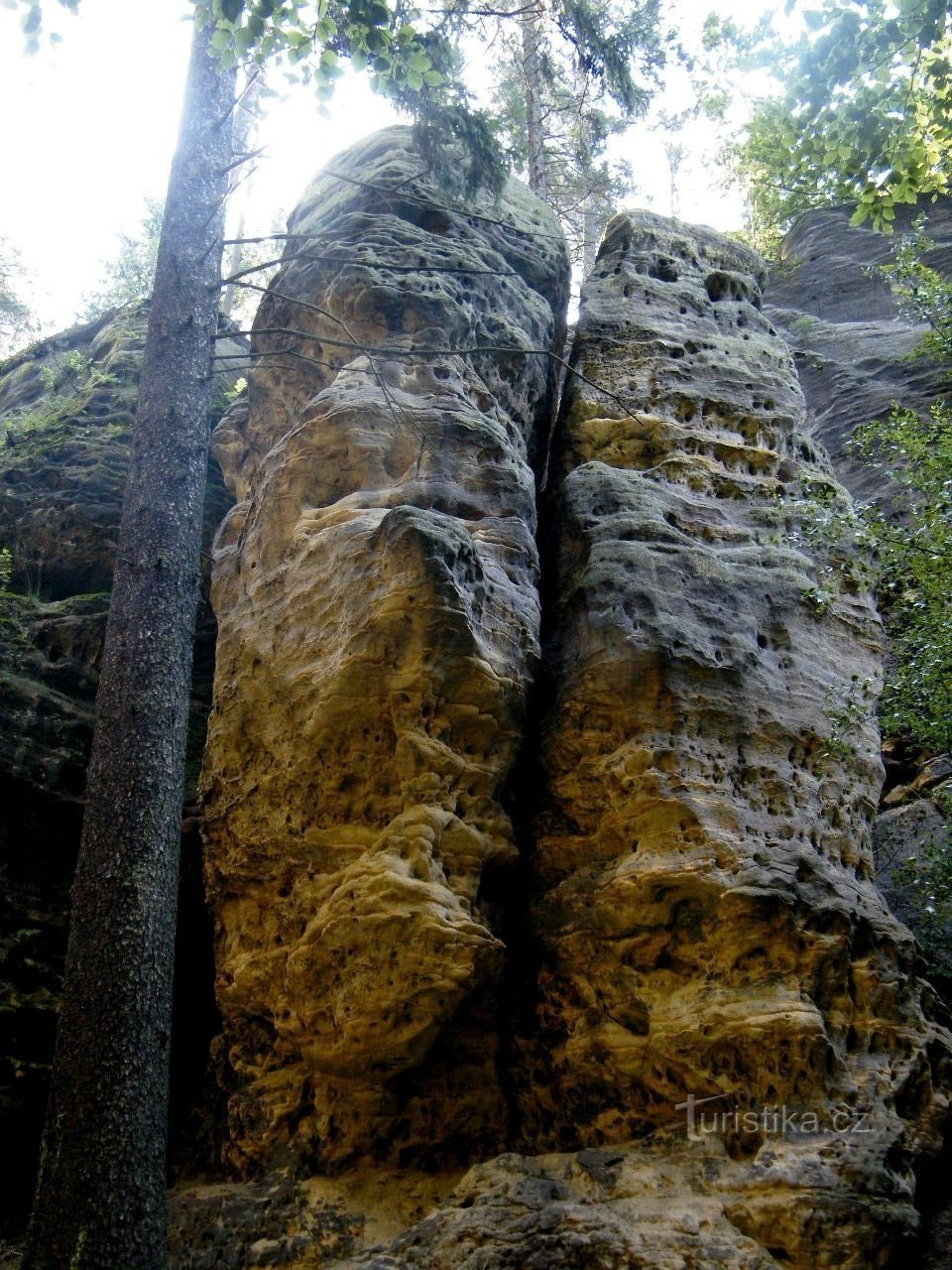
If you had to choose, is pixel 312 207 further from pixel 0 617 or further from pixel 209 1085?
pixel 209 1085

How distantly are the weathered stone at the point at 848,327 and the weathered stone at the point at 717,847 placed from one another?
3.76 meters

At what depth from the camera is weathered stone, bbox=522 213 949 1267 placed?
5406mm

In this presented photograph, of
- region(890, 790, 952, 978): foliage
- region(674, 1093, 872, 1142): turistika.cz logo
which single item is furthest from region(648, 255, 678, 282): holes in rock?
region(674, 1093, 872, 1142): turistika.cz logo

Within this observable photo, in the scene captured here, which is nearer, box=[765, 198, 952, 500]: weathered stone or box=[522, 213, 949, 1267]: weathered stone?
box=[522, 213, 949, 1267]: weathered stone

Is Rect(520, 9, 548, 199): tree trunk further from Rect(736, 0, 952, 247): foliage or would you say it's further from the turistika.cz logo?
the turistika.cz logo

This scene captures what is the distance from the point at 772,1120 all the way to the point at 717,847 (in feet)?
4.88

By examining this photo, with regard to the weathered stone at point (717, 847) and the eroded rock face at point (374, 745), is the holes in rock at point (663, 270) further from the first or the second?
the eroded rock face at point (374, 745)

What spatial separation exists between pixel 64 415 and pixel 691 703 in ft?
25.3

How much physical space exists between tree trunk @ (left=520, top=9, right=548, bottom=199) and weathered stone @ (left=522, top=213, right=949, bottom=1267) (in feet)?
28.0

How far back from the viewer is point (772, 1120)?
5.27 metres

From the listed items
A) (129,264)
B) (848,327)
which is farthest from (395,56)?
(129,264)

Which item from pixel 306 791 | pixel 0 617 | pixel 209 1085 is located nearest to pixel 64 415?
pixel 0 617

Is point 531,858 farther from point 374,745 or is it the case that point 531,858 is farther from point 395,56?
point 395,56

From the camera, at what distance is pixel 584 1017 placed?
20.2 ft
